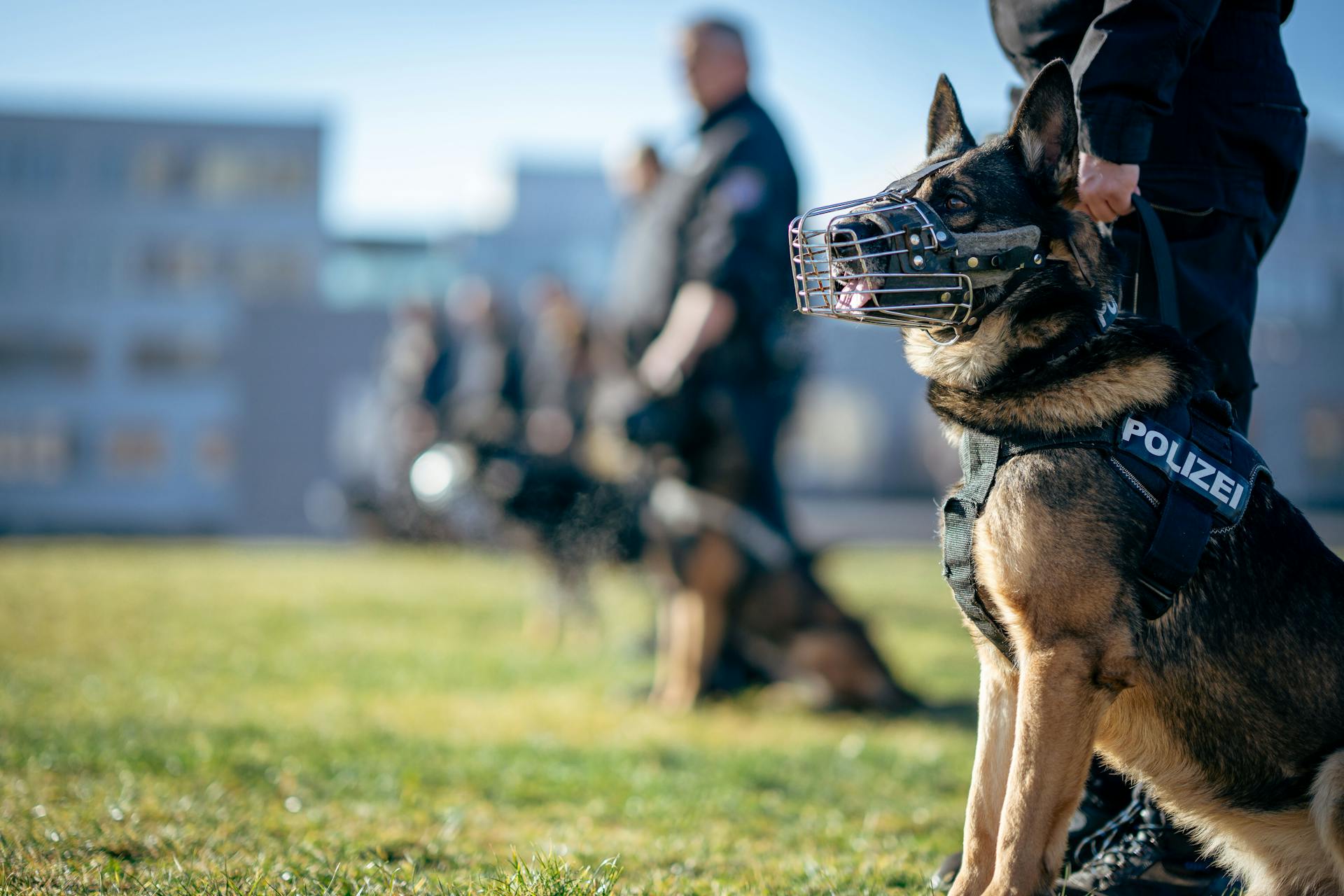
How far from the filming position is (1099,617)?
6.56 ft

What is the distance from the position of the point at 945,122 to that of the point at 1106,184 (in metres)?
0.46

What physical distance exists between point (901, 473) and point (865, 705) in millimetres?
25816

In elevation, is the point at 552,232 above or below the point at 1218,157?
above

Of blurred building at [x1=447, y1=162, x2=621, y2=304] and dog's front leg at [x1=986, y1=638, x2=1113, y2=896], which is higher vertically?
blurred building at [x1=447, y1=162, x2=621, y2=304]

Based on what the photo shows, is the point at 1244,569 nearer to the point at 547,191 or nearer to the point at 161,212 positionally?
the point at 547,191

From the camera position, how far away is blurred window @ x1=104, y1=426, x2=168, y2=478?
53.8m

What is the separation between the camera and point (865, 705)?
538cm

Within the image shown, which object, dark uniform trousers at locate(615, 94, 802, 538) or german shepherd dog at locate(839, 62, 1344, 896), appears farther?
dark uniform trousers at locate(615, 94, 802, 538)

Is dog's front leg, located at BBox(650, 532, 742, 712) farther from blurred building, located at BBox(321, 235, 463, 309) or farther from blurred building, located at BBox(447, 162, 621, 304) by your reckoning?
blurred building, located at BBox(447, 162, 621, 304)

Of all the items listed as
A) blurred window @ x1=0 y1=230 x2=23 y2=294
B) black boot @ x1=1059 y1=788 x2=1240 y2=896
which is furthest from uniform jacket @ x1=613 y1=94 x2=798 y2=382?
blurred window @ x1=0 y1=230 x2=23 y2=294

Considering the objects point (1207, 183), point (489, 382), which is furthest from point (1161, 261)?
point (489, 382)

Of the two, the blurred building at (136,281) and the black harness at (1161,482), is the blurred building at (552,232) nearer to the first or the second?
the blurred building at (136,281)

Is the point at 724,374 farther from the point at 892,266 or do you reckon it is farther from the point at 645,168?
the point at 892,266

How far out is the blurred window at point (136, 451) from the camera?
53.8 meters
